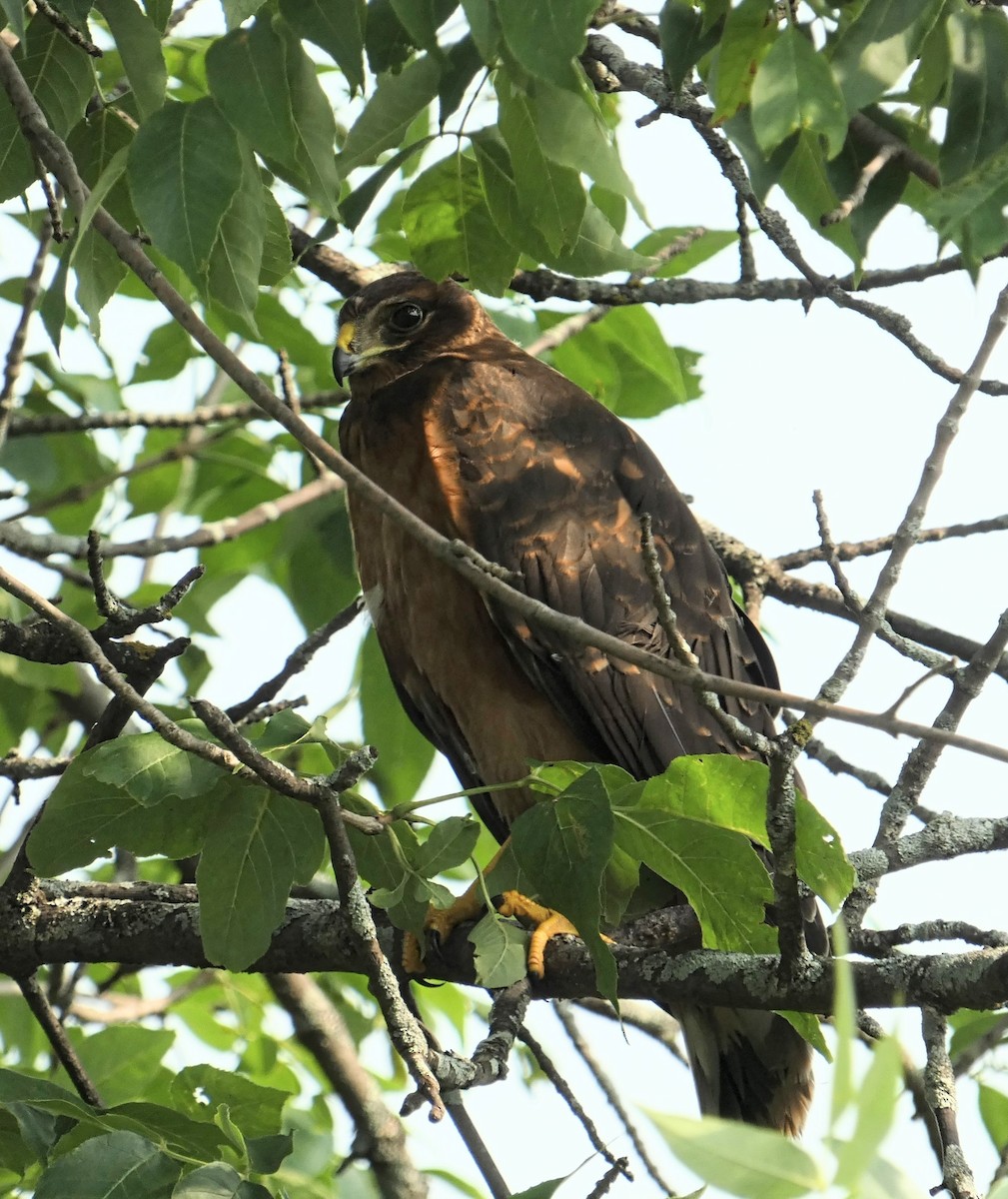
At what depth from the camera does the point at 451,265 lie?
298 centimetres

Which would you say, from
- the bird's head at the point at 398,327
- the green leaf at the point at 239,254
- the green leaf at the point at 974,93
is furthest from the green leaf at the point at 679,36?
the bird's head at the point at 398,327

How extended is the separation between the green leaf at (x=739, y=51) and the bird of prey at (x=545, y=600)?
5.10 feet

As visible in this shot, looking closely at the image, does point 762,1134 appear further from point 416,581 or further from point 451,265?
point 416,581

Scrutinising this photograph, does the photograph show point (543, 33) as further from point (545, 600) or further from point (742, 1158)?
point (545, 600)

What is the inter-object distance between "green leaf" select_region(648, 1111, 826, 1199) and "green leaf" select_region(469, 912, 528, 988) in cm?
140

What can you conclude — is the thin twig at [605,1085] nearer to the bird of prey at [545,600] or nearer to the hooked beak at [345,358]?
the bird of prey at [545,600]

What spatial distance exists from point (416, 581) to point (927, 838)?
1.59m

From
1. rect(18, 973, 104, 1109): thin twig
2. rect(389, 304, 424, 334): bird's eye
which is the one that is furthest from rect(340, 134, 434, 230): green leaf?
rect(389, 304, 424, 334): bird's eye

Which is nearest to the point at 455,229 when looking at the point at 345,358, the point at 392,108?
the point at 392,108

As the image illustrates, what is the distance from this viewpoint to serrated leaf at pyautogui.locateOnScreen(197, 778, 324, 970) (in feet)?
7.44

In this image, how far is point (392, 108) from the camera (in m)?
2.43

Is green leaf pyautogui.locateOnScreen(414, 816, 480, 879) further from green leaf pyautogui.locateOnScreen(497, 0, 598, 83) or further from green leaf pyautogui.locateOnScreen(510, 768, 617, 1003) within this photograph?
green leaf pyautogui.locateOnScreen(497, 0, 598, 83)

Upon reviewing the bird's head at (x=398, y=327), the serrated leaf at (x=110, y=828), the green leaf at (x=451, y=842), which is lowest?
the green leaf at (x=451, y=842)

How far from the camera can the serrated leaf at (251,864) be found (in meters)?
2.27
